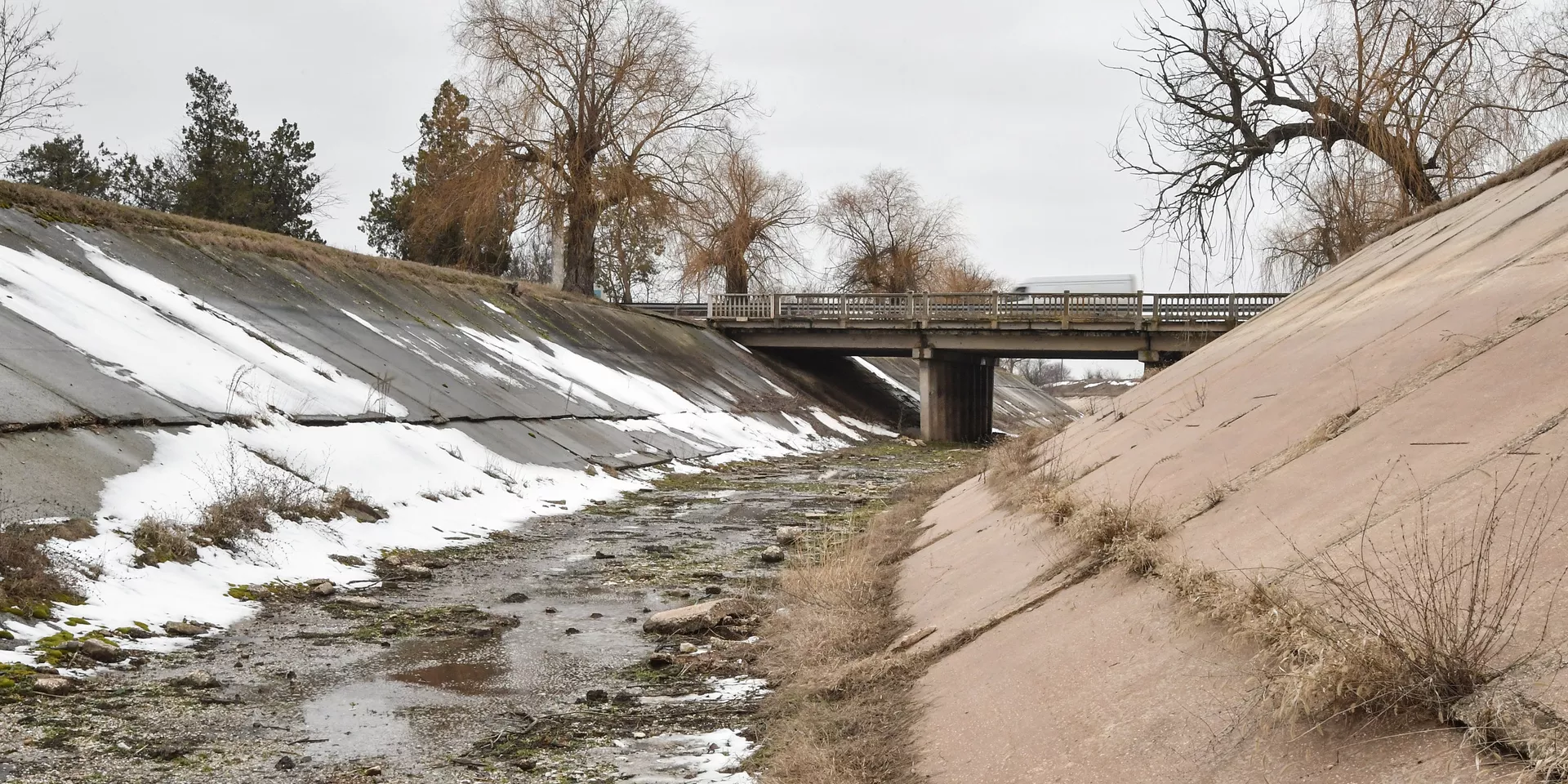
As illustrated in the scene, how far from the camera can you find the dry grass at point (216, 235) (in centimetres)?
1938

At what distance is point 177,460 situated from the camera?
1112 cm

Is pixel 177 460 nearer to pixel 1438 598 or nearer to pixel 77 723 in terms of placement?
pixel 77 723

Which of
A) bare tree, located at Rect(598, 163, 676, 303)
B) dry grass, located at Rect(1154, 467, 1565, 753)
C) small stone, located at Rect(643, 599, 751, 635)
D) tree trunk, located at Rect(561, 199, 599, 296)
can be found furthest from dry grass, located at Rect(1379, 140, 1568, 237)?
tree trunk, located at Rect(561, 199, 599, 296)

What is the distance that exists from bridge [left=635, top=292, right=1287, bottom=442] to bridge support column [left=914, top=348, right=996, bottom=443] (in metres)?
0.04

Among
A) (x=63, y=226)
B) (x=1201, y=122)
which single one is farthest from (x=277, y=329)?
(x=1201, y=122)

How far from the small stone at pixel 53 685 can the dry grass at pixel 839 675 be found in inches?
147

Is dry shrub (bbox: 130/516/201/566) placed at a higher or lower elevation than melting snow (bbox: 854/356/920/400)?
lower

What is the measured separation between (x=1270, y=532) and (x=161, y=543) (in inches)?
306

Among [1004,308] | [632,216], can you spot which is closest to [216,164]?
[632,216]

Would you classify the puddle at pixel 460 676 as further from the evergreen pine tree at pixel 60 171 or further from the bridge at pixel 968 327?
the evergreen pine tree at pixel 60 171

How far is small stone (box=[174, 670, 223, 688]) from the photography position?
21.7 feet

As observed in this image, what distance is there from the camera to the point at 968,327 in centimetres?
3803

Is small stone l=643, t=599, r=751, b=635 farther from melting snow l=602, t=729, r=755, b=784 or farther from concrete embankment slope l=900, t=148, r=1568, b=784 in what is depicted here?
melting snow l=602, t=729, r=755, b=784

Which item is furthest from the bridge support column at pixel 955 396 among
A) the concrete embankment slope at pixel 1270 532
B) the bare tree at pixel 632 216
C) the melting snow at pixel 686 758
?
the melting snow at pixel 686 758
